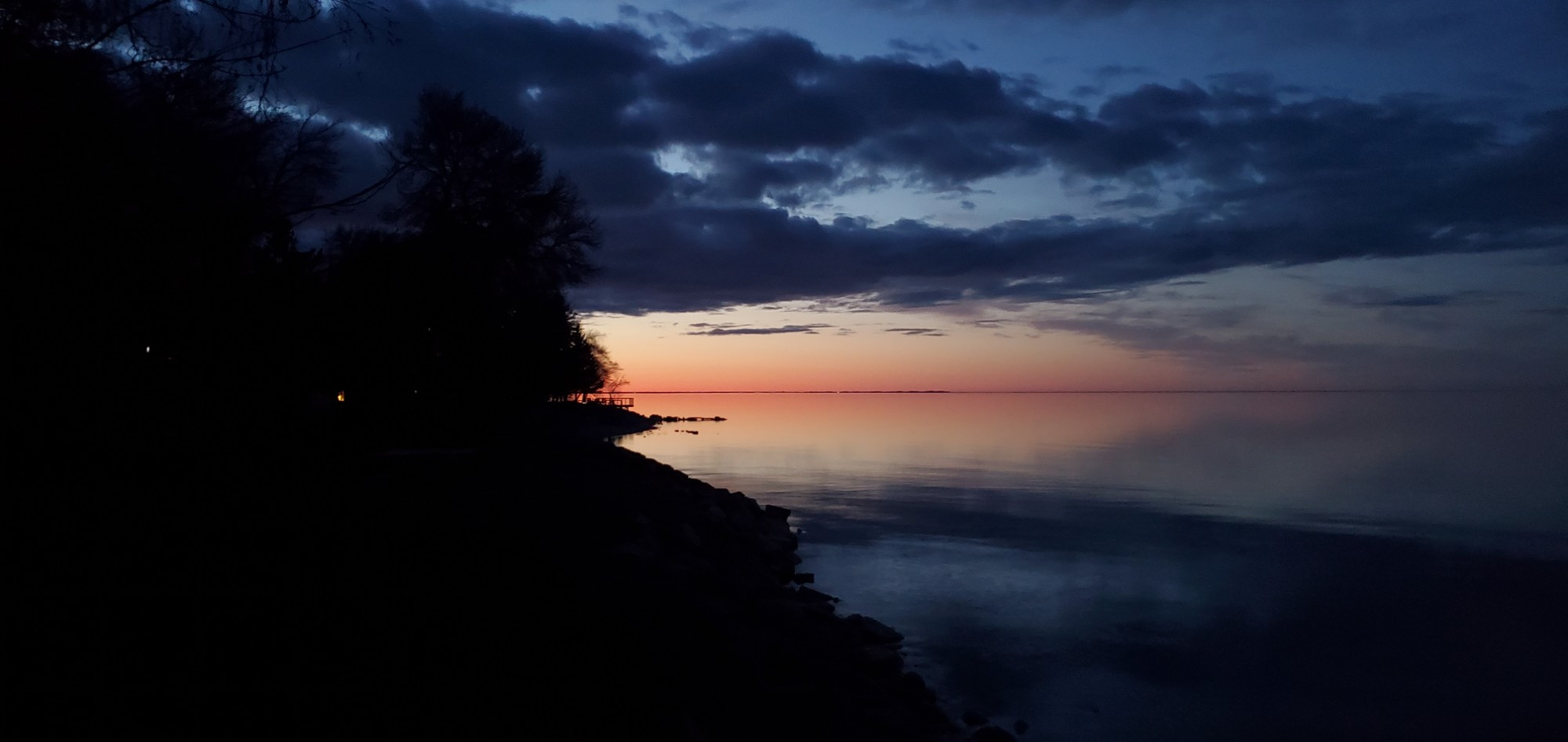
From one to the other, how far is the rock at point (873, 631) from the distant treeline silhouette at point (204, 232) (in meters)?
8.44

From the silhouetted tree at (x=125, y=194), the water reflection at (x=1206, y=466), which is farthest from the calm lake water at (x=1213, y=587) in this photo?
the silhouetted tree at (x=125, y=194)

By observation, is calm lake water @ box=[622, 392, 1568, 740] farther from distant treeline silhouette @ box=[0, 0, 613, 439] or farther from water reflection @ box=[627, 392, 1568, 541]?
distant treeline silhouette @ box=[0, 0, 613, 439]

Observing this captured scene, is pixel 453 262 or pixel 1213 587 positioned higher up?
pixel 453 262

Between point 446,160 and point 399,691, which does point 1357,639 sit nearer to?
point 399,691

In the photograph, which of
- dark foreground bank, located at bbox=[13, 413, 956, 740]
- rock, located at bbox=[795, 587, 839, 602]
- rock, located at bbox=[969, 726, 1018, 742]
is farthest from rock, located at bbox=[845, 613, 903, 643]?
rock, located at bbox=[969, 726, 1018, 742]

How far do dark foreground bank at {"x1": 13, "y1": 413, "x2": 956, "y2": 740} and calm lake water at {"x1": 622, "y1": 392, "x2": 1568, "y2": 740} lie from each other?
2710mm

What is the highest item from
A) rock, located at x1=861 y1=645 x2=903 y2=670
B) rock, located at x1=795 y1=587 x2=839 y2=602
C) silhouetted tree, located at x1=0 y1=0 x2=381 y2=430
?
silhouetted tree, located at x1=0 y1=0 x2=381 y2=430

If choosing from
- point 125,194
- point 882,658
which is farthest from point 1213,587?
point 125,194

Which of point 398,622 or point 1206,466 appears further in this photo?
point 1206,466

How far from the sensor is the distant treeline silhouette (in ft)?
20.0

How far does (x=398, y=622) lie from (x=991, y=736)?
19.1ft

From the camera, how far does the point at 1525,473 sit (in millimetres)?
38469

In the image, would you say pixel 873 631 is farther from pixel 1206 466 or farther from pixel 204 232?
pixel 1206 466

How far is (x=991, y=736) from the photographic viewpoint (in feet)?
30.9
